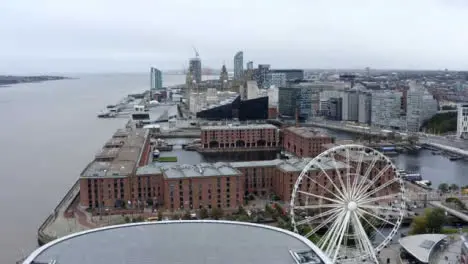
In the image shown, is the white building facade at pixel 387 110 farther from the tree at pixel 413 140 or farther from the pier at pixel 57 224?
the pier at pixel 57 224

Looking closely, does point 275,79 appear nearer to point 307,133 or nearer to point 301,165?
point 307,133

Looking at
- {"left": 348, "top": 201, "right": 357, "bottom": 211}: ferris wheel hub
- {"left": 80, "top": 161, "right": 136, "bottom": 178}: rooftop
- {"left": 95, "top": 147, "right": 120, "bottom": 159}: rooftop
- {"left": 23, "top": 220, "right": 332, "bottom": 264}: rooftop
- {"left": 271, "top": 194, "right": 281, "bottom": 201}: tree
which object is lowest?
{"left": 271, "top": 194, "right": 281, "bottom": 201}: tree

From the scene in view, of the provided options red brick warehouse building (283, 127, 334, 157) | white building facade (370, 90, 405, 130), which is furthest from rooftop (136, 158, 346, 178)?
white building facade (370, 90, 405, 130)

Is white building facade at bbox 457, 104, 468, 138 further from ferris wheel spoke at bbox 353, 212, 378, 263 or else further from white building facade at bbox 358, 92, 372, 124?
ferris wheel spoke at bbox 353, 212, 378, 263

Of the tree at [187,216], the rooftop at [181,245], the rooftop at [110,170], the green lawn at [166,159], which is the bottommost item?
the green lawn at [166,159]

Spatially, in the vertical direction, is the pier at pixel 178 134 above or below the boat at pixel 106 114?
below

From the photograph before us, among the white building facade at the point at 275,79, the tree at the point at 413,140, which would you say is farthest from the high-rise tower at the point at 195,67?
the tree at the point at 413,140
